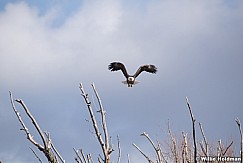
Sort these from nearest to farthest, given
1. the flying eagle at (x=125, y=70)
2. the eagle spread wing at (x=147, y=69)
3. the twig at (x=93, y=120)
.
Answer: the twig at (x=93, y=120) < the flying eagle at (x=125, y=70) < the eagle spread wing at (x=147, y=69)

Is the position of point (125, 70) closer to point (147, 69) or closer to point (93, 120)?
point (147, 69)

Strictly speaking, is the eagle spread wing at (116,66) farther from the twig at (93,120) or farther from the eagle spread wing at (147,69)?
the twig at (93,120)

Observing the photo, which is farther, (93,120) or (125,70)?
(125,70)

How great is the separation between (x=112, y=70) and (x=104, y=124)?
1726mm

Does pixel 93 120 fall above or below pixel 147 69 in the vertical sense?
below

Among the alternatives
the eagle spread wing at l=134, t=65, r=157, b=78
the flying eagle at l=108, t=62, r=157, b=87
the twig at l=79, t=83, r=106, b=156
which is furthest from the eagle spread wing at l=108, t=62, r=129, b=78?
the twig at l=79, t=83, r=106, b=156

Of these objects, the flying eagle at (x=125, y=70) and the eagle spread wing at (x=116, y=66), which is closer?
the flying eagle at (x=125, y=70)

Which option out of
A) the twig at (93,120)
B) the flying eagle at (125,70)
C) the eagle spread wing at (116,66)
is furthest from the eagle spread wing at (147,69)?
the twig at (93,120)

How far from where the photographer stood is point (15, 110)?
1549 millimetres

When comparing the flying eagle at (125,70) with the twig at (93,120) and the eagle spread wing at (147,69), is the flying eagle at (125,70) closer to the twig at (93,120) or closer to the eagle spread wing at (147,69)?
the eagle spread wing at (147,69)

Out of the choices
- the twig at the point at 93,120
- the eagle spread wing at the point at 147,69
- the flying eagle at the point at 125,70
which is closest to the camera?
the twig at the point at 93,120

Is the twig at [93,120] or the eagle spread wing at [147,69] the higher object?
the eagle spread wing at [147,69]

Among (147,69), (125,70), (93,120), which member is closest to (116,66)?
(125,70)

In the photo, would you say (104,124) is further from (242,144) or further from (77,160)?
(242,144)
